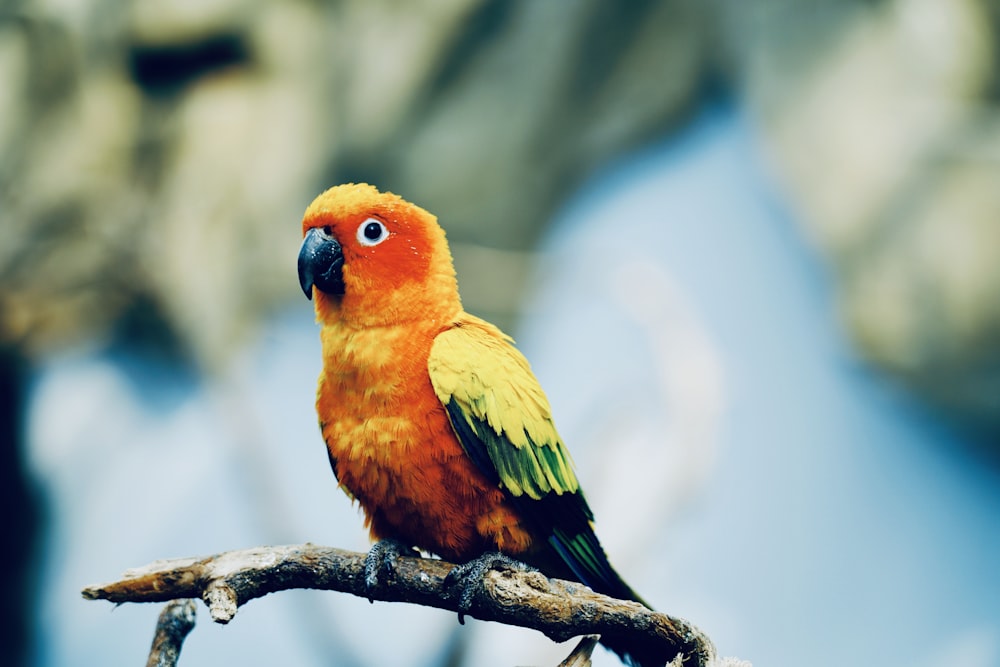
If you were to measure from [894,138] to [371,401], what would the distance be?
2050 millimetres

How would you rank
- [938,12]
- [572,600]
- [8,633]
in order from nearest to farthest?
[572,600], [938,12], [8,633]

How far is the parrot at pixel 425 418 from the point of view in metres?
0.85

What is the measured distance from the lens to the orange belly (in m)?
0.85

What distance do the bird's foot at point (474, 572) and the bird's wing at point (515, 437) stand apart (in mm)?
53

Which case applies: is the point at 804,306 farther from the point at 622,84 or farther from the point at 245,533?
the point at 245,533

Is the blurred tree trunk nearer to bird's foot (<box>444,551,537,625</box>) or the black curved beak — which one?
the black curved beak

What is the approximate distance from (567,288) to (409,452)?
169 cm

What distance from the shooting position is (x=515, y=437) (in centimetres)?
86

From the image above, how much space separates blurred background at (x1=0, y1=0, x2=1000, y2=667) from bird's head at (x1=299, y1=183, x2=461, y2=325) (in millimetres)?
1391

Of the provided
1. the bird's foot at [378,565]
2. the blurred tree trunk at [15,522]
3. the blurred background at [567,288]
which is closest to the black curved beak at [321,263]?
the bird's foot at [378,565]

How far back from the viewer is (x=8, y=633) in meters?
2.45

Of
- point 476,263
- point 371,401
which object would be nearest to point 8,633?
point 476,263

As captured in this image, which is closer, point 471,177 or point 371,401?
point 371,401

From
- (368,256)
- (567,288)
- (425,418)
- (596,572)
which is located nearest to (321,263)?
(368,256)
